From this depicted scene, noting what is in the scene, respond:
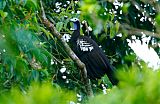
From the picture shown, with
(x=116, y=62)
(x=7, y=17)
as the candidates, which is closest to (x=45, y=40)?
(x=116, y=62)

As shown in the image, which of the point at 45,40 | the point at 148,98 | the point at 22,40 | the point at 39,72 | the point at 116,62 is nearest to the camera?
the point at 148,98

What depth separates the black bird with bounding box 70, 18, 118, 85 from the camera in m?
3.80

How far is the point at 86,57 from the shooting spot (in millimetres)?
3912

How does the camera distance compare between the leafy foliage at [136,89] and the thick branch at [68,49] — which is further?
the thick branch at [68,49]

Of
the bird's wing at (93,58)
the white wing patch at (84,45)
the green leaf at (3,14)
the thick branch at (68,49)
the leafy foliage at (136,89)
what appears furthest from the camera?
the white wing patch at (84,45)

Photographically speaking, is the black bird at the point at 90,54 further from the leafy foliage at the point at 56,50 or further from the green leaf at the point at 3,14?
the green leaf at the point at 3,14

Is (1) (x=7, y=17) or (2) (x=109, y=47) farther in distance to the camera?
(2) (x=109, y=47)

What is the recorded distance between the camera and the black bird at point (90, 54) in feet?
12.5

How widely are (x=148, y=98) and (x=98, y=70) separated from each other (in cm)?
326

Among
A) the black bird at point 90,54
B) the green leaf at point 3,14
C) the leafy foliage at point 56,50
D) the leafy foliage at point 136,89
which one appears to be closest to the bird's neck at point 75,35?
the black bird at point 90,54

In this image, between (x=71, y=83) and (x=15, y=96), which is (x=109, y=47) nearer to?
(x=71, y=83)

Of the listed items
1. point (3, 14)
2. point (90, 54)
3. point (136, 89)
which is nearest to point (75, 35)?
point (90, 54)

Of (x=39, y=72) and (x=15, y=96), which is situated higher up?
(x=15, y=96)

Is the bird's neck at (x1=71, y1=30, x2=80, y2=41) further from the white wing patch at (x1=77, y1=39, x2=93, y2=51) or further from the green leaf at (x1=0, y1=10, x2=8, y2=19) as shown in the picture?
the green leaf at (x1=0, y1=10, x2=8, y2=19)
